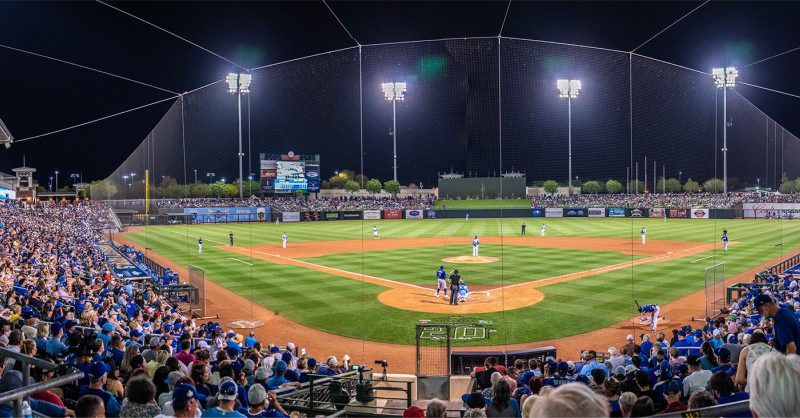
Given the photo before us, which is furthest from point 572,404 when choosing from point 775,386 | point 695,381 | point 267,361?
point 267,361

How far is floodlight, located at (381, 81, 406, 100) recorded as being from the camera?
27.0 metres

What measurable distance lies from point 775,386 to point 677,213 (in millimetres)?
64856

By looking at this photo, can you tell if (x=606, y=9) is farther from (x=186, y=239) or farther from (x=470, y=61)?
(x=186, y=239)

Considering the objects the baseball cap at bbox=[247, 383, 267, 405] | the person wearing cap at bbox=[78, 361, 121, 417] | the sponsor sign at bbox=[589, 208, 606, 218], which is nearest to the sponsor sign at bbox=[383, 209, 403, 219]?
the sponsor sign at bbox=[589, 208, 606, 218]

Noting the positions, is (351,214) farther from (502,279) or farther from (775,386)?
(775,386)

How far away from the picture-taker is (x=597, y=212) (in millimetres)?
64312

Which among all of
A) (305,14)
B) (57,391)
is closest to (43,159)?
(305,14)

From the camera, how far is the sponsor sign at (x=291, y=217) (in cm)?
6312

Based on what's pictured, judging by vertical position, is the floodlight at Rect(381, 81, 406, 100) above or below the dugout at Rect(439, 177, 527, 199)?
above

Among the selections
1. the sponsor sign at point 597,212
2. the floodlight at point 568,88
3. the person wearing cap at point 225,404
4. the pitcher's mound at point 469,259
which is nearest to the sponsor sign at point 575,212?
the sponsor sign at point 597,212

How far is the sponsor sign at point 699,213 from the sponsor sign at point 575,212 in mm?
11323

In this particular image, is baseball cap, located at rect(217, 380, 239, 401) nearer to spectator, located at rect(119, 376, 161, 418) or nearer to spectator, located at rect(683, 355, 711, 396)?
spectator, located at rect(119, 376, 161, 418)

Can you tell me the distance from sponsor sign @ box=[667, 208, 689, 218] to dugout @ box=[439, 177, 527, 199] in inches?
717

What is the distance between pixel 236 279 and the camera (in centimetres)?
2481
